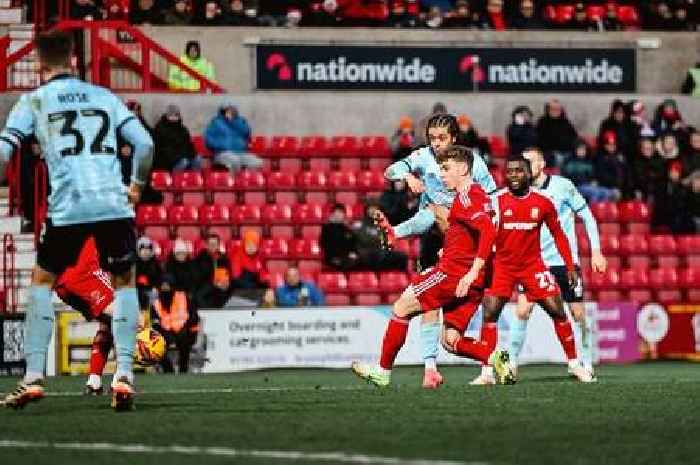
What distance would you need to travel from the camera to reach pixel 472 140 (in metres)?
27.3

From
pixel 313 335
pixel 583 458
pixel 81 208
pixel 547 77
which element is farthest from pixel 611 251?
pixel 583 458

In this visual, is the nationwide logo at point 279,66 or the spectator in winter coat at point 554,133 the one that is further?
the nationwide logo at point 279,66

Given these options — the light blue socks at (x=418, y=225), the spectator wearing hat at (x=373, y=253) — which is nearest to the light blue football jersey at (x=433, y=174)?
the light blue socks at (x=418, y=225)

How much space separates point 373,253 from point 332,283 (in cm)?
76

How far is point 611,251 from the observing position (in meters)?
27.8

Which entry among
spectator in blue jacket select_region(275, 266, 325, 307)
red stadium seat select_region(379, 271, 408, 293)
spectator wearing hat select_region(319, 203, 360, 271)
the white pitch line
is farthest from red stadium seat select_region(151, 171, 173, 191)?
the white pitch line

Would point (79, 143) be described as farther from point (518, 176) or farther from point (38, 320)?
point (518, 176)

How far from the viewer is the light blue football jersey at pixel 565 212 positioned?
17344 millimetres

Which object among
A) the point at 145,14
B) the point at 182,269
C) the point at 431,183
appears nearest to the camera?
the point at 431,183

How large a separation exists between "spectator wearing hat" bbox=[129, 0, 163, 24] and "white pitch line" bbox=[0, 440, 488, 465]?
2044cm

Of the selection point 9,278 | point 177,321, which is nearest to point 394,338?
point 177,321

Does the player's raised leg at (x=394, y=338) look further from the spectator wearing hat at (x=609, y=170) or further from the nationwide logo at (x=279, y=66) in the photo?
the nationwide logo at (x=279, y=66)

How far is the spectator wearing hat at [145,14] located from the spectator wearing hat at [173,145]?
2392mm

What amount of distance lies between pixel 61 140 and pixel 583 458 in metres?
4.28
